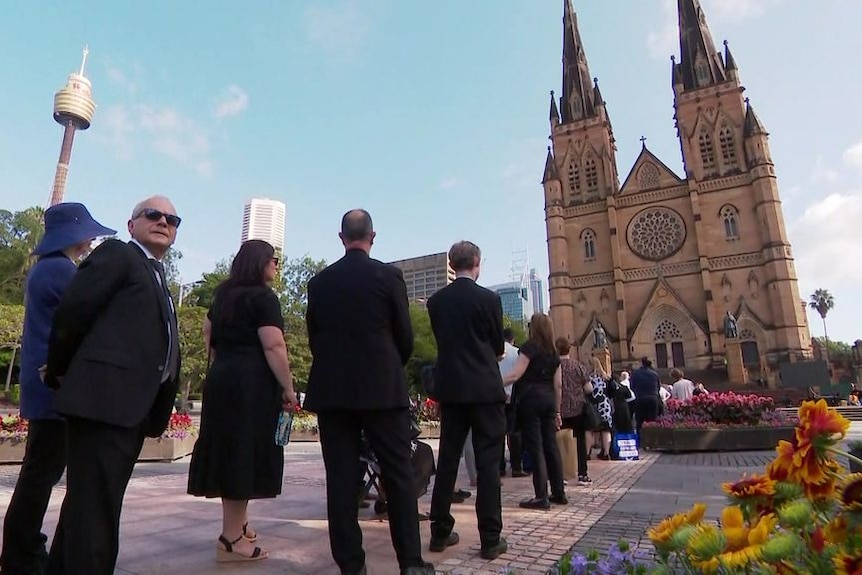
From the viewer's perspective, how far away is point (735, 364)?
33875 mm

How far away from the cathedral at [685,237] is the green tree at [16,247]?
4481cm

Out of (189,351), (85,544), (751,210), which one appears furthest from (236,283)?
(751,210)

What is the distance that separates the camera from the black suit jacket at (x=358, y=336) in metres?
3.00

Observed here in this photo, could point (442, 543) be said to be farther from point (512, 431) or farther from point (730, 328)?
point (730, 328)

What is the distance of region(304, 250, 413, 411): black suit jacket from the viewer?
3.00 metres

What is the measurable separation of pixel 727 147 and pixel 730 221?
5.98 m

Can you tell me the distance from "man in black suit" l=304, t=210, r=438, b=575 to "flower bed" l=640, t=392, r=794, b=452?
9.26 m

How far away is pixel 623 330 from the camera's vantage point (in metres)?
40.2

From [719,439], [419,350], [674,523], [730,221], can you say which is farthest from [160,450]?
[730,221]

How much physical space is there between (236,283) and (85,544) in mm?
1720

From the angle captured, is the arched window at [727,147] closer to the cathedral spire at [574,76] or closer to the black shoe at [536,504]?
the cathedral spire at [574,76]

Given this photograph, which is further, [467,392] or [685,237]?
[685,237]

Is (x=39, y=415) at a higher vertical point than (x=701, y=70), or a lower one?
lower

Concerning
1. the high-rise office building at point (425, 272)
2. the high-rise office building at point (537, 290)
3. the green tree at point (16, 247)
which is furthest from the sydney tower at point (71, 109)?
the high-rise office building at point (537, 290)
